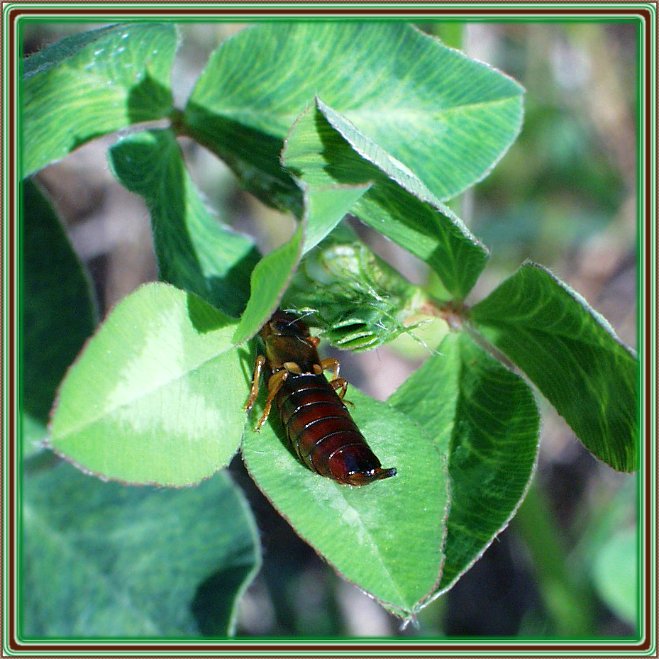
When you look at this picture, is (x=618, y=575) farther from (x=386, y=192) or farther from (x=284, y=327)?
(x=386, y=192)

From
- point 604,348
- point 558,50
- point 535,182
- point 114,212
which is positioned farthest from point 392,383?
point 604,348

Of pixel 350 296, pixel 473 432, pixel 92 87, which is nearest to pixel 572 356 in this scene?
pixel 473 432

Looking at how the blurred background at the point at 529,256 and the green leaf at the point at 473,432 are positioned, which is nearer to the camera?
the green leaf at the point at 473,432

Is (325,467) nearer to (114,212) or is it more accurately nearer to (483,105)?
(483,105)

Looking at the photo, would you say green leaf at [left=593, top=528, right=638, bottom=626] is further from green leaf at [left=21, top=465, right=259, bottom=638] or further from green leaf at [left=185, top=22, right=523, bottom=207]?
green leaf at [left=185, top=22, right=523, bottom=207]

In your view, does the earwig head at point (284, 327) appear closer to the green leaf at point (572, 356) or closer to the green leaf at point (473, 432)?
the green leaf at point (473, 432)

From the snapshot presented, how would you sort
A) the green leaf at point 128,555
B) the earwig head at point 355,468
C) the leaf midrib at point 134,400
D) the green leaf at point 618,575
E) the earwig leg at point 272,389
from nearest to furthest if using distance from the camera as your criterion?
the leaf midrib at point 134,400 → the earwig head at point 355,468 → the earwig leg at point 272,389 → the green leaf at point 128,555 → the green leaf at point 618,575

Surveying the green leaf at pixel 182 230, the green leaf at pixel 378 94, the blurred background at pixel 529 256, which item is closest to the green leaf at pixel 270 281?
the green leaf at pixel 182 230
